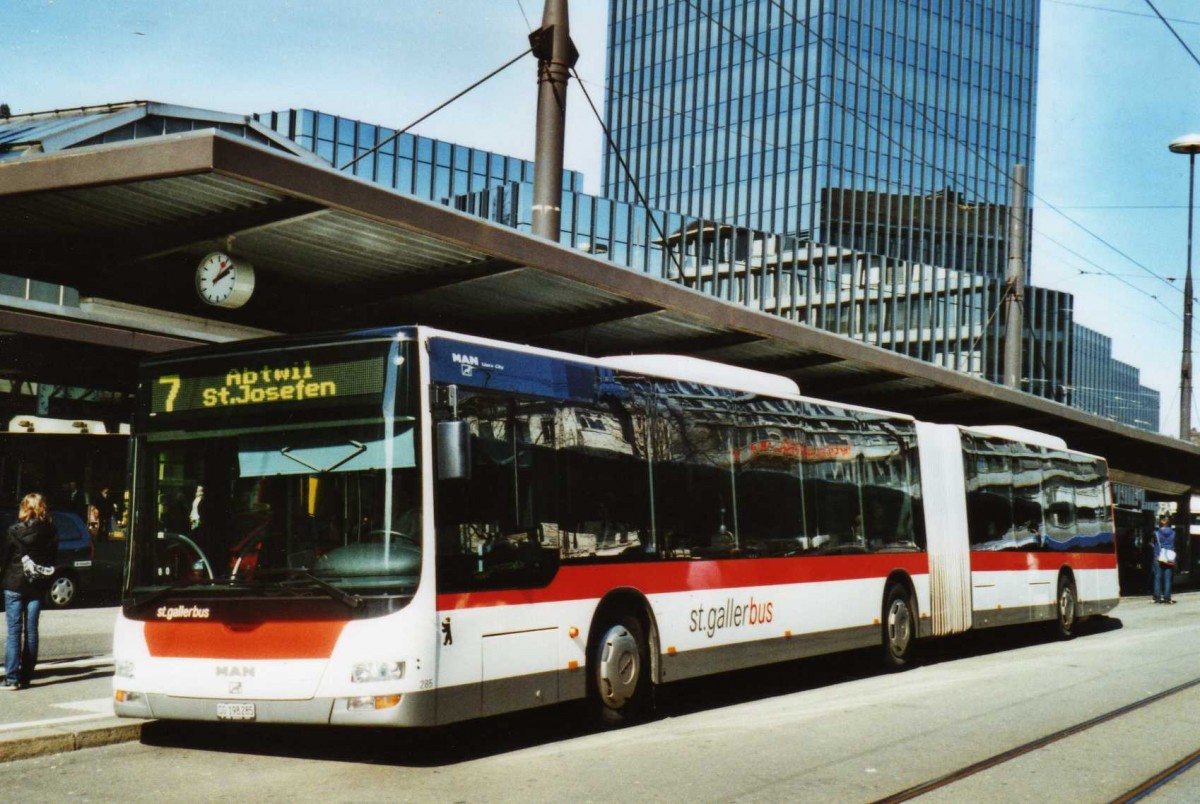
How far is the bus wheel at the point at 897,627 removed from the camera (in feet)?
47.9

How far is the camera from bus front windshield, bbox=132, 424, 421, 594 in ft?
26.8

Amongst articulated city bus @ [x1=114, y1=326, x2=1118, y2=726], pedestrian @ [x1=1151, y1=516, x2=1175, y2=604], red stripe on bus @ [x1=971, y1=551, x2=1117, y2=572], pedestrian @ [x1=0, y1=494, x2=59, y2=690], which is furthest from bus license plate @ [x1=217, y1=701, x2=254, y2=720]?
pedestrian @ [x1=1151, y1=516, x2=1175, y2=604]

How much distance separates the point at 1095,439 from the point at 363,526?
89.6ft

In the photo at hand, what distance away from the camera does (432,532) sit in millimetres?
8234

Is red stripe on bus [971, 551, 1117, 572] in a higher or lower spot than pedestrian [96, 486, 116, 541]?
lower

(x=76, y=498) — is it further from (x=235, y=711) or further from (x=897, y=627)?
(x=235, y=711)

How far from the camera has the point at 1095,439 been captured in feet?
106

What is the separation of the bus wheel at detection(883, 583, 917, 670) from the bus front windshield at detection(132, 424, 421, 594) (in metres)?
7.78

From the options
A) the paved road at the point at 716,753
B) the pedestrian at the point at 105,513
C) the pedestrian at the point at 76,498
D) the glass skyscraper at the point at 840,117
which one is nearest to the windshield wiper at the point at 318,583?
the paved road at the point at 716,753

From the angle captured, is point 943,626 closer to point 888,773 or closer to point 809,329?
point 809,329

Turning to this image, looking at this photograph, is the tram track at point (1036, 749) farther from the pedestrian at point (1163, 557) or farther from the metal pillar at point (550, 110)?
the pedestrian at point (1163, 557)

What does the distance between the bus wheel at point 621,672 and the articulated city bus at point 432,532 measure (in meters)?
0.02

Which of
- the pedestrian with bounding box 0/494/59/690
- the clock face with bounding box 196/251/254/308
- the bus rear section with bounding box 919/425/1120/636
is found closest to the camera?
the pedestrian with bounding box 0/494/59/690

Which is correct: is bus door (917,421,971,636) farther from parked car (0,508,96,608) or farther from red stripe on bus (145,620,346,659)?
parked car (0,508,96,608)
